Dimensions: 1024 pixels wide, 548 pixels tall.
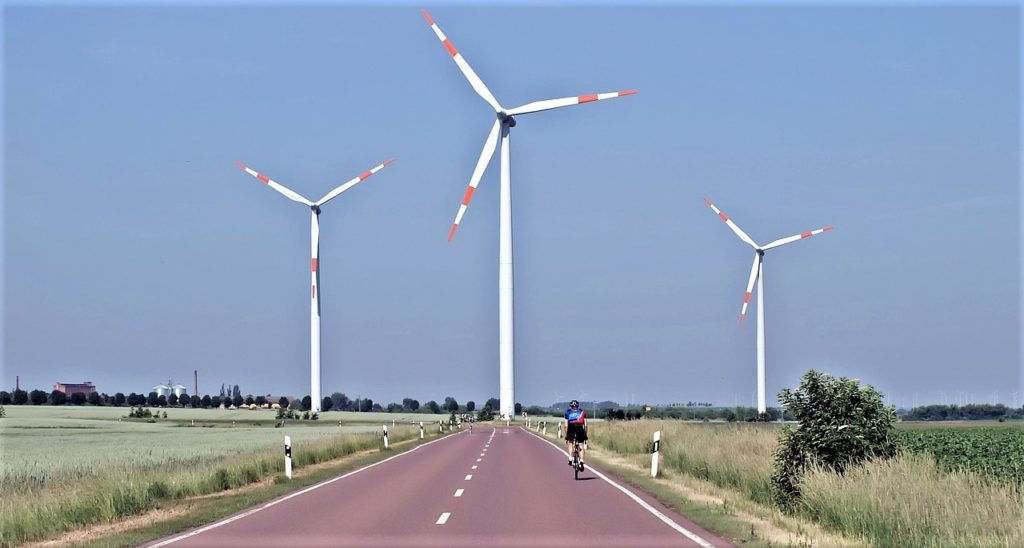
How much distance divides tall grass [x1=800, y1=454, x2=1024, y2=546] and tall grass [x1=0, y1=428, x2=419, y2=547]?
12709mm

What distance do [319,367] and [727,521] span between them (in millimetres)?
93039

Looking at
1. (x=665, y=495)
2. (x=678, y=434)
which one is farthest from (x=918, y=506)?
(x=678, y=434)

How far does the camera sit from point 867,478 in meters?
18.3

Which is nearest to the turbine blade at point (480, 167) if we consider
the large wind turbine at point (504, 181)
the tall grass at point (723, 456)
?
the large wind turbine at point (504, 181)

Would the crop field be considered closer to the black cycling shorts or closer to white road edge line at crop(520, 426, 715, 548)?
white road edge line at crop(520, 426, 715, 548)

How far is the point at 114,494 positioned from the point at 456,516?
22.8ft

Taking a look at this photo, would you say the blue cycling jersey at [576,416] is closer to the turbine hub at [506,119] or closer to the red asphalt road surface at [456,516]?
the red asphalt road surface at [456,516]

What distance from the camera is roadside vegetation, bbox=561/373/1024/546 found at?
16.0 metres

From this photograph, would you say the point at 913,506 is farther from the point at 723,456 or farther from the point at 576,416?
the point at 576,416

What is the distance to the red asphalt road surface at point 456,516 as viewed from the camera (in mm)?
16594

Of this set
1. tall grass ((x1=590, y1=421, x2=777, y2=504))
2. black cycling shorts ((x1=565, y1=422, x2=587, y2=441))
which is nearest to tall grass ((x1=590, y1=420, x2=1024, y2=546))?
tall grass ((x1=590, y1=421, x2=777, y2=504))

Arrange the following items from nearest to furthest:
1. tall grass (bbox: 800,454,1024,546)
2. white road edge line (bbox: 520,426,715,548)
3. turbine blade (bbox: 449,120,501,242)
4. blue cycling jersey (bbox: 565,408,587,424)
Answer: tall grass (bbox: 800,454,1024,546) < white road edge line (bbox: 520,426,715,548) < blue cycling jersey (bbox: 565,408,587,424) < turbine blade (bbox: 449,120,501,242)

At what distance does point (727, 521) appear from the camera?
18.9 m

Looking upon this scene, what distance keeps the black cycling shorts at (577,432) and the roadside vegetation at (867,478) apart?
2667 millimetres
